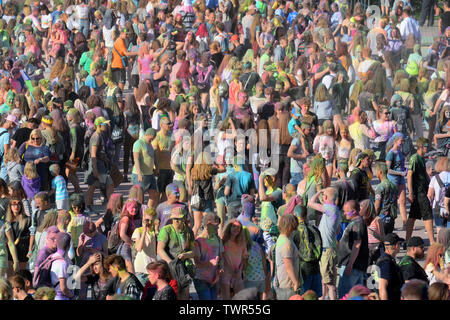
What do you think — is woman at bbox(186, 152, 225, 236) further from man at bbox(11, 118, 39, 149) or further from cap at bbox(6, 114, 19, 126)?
cap at bbox(6, 114, 19, 126)

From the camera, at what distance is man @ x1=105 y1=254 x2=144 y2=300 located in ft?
34.8

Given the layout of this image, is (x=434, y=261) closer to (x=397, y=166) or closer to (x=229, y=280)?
(x=229, y=280)

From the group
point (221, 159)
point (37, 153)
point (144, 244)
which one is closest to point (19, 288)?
point (144, 244)

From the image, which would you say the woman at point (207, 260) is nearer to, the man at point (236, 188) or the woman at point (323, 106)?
the man at point (236, 188)

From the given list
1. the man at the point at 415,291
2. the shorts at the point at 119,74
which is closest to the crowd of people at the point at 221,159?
the man at the point at 415,291

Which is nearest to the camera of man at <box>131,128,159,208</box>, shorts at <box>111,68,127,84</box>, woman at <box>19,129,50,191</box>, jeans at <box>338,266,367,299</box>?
jeans at <box>338,266,367,299</box>

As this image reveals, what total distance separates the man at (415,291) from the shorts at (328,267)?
261 centimetres

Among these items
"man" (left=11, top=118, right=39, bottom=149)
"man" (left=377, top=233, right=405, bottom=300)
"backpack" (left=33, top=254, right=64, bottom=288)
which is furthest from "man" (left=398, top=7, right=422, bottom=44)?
"backpack" (left=33, top=254, right=64, bottom=288)

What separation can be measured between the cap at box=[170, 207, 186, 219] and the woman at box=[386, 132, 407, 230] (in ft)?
13.7

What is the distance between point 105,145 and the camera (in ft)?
53.6

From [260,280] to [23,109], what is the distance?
694cm

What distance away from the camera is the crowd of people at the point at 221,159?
11.6 m
